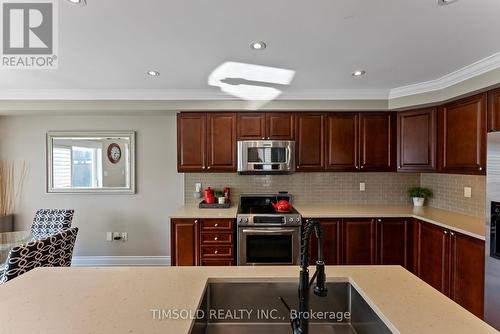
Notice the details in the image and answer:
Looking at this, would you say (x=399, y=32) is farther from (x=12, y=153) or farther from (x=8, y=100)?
(x=12, y=153)

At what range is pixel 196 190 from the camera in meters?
4.04

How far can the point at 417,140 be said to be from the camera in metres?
3.45

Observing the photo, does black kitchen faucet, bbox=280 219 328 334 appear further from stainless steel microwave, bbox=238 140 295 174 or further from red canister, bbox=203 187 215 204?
red canister, bbox=203 187 215 204

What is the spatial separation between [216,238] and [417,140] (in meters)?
2.73

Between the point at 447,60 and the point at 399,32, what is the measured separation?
89cm

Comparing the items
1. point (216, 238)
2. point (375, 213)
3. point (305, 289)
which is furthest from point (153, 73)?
point (375, 213)

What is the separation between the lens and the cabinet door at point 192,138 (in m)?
3.68

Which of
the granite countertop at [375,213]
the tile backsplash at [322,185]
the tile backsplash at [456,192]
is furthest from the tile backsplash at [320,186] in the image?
the tile backsplash at [456,192]

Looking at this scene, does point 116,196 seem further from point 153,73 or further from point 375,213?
point 375,213

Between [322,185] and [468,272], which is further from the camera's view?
[322,185]

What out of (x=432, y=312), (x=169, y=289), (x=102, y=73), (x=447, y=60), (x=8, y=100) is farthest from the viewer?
(x=8, y=100)

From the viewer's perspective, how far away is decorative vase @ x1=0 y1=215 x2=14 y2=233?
4.07 m

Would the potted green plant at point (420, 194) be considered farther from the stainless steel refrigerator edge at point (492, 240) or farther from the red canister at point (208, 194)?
the red canister at point (208, 194)

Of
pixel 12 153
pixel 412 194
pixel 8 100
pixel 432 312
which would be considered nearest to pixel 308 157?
pixel 412 194
